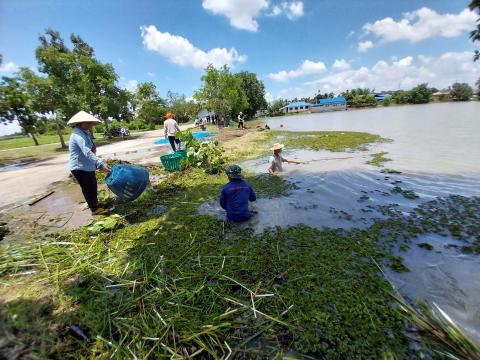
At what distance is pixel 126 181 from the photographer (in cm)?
521

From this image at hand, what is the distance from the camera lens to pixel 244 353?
2.17 metres

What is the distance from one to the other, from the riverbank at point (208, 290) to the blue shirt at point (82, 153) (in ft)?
4.30

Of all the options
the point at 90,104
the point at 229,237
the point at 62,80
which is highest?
the point at 62,80

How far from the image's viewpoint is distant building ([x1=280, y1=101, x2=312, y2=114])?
97431 mm

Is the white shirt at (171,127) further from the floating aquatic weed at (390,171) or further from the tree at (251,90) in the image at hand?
the tree at (251,90)

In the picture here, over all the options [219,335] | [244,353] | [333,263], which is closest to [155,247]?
[219,335]

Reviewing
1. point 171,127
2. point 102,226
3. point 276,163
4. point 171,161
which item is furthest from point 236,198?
point 171,127

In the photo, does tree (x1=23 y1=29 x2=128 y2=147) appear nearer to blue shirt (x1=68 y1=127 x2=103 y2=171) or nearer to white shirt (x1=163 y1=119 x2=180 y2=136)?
white shirt (x1=163 y1=119 x2=180 y2=136)

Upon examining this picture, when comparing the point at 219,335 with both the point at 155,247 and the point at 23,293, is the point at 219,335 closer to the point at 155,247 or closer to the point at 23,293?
the point at 155,247

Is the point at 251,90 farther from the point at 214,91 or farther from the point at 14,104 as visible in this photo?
the point at 14,104

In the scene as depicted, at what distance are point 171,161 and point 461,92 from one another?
321ft

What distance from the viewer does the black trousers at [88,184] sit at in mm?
5145

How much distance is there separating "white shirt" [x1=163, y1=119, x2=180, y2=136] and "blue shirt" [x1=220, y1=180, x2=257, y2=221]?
20.9 feet

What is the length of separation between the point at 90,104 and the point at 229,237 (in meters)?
24.2
